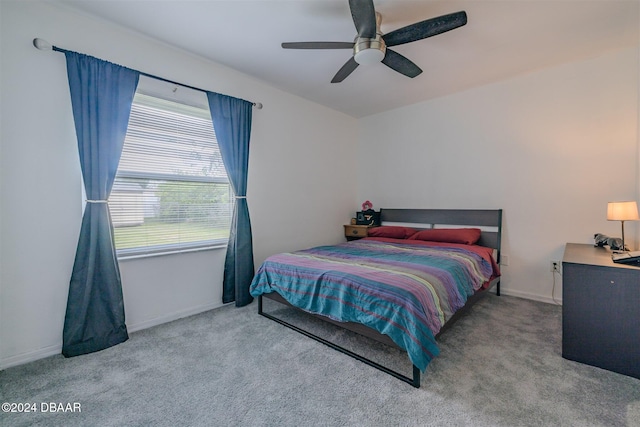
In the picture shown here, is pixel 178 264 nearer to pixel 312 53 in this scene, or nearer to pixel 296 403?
pixel 296 403

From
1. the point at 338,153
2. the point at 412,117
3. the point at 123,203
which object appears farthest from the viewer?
the point at 338,153

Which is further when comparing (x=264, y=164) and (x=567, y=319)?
(x=264, y=164)

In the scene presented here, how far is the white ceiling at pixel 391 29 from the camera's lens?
2.13 metres

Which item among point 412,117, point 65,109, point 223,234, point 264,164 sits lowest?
point 223,234

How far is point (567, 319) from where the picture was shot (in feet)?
6.74

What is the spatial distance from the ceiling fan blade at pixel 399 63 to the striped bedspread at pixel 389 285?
1726 millimetres

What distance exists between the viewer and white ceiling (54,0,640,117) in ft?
7.00

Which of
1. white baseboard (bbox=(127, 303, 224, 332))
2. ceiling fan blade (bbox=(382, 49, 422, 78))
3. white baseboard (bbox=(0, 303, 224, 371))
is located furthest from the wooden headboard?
white baseboard (bbox=(0, 303, 224, 371))

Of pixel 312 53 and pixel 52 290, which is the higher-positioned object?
pixel 312 53

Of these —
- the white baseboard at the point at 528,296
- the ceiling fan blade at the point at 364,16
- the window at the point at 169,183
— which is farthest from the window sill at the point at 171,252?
the white baseboard at the point at 528,296

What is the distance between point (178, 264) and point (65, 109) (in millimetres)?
1602

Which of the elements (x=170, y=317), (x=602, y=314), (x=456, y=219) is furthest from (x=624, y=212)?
(x=170, y=317)

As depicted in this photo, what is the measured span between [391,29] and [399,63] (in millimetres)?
346

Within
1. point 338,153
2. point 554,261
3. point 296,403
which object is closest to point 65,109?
point 296,403
